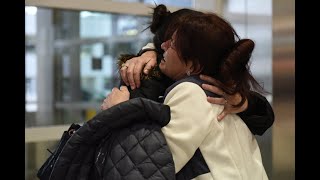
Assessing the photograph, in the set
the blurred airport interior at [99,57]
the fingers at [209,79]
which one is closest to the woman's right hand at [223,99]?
the fingers at [209,79]

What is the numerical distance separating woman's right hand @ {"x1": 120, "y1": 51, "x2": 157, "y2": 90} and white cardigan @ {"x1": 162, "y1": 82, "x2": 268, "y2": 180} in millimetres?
115

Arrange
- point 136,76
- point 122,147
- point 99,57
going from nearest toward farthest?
point 122,147, point 136,76, point 99,57

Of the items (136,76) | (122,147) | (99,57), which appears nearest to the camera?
(122,147)

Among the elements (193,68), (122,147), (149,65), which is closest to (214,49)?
(193,68)

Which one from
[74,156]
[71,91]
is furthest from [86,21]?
[74,156]

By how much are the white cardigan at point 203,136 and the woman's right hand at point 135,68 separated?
11 cm

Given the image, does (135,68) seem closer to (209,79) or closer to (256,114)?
(209,79)

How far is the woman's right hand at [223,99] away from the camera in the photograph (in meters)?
0.92

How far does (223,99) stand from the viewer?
0.93m

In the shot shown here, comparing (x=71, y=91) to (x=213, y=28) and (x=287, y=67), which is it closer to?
(x=287, y=67)

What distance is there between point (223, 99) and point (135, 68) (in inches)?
9.2

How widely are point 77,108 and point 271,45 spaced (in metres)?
1.24

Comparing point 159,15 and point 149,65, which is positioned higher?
point 159,15

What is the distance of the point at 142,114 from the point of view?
85 cm
